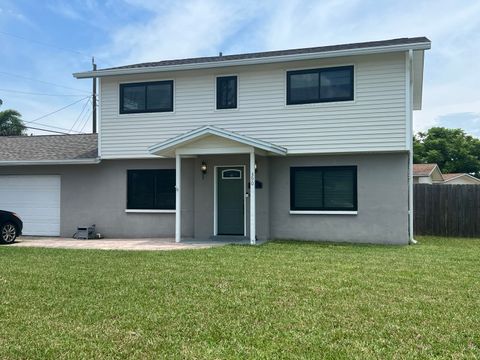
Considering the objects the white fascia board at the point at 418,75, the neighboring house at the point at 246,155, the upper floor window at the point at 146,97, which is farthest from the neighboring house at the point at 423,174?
the upper floor window at the point at 146,97

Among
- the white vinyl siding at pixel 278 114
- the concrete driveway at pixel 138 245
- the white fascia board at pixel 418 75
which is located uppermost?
the white fascia board at pixel 418 75

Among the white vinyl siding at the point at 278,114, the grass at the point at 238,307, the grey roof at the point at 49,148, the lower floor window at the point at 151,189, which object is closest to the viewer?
the grass at the point at 238,307

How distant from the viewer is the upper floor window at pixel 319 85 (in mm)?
12525

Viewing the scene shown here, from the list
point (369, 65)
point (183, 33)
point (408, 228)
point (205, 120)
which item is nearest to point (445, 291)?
point (408, 228)

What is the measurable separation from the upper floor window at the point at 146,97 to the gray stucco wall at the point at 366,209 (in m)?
4.31

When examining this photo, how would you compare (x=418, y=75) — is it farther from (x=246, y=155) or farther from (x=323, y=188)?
(x=246, y=155)

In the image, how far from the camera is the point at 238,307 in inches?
216

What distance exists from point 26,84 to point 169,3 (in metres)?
16.7

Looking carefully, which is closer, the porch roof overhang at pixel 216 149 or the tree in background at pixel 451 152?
the porch roof overhang at pixel 216 149

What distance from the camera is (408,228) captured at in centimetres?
1257

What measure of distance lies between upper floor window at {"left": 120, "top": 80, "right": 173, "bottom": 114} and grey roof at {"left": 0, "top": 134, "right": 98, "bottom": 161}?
2.09 m

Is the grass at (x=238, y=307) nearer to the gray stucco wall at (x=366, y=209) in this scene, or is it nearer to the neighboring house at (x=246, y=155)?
the gray stucco wall at (x=366, y=209)

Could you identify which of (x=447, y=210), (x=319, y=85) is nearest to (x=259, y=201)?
(x=319, y=85)

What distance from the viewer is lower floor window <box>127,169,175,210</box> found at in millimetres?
14164
